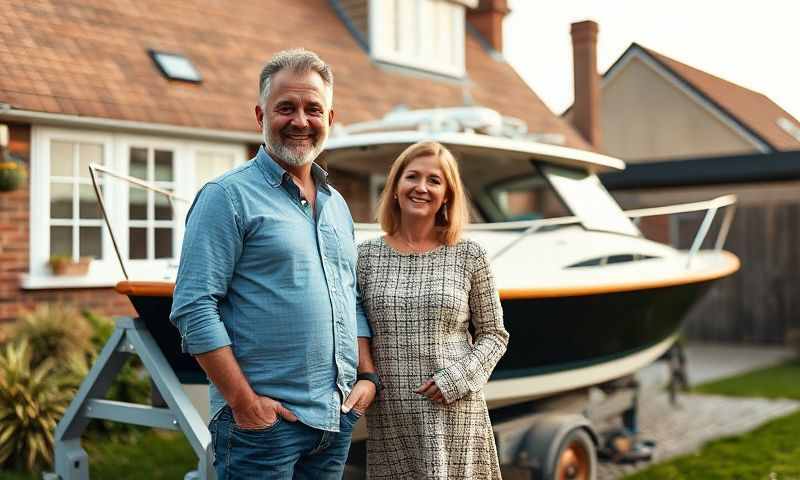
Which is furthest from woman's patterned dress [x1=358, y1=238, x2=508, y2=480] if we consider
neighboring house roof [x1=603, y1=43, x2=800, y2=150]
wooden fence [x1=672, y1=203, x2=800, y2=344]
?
neighboring house roof [x1=603, y1=43, x2=800, y2=150]

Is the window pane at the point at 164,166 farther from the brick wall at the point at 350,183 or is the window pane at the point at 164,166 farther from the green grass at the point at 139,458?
the green grass at the point at 139,458

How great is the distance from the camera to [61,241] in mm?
7441

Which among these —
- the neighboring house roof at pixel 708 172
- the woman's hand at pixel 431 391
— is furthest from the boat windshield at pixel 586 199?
the neighboring house roof at pixel 708 172

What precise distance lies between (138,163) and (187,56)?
5.49 feet

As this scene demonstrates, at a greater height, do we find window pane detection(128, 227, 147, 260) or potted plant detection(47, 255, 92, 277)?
window pane detection(128, 227, 147, 260)

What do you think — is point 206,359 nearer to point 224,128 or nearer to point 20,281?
point 20,281

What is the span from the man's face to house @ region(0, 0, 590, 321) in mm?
2954

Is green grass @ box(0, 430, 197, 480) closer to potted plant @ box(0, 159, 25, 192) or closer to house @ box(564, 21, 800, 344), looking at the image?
potted plant @ box(0, 159, 25, 192)

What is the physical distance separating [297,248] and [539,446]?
9.18 ft

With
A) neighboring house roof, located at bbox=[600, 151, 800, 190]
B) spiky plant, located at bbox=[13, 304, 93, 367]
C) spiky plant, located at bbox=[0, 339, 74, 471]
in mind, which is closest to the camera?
spiky plant, located at bbox=[0, 339, 74, 471]

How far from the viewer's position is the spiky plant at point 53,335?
6664 millimetres

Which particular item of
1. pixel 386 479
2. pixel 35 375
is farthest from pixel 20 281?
pixel 386 479

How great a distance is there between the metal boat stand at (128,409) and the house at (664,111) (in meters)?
11.4

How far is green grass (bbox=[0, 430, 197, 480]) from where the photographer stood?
5750 mm
